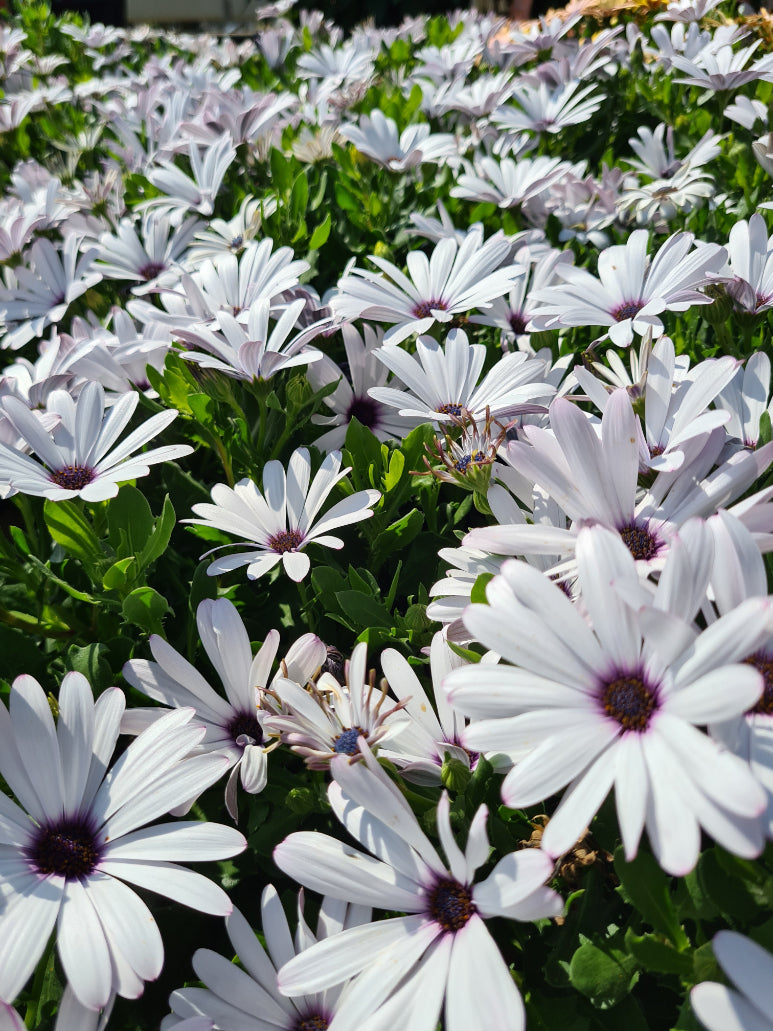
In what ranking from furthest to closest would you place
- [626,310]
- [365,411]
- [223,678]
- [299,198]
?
[299,198]
[365,411]
[626,310]
[223,678]

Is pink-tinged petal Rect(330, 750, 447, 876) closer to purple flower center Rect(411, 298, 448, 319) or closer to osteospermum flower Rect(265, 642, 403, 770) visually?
osteospermum flower Rect(265, 642, 403, 770)

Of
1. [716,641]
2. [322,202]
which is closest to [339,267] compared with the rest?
[322,202]

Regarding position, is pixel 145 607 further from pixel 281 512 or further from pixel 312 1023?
pixel 312 1023

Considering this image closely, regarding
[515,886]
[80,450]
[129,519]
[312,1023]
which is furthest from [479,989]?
[80,450]

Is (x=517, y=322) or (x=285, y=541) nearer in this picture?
(x=285, y=541)

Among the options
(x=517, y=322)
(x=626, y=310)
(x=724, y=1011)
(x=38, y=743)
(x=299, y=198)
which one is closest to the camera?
(x=724, y=1011)

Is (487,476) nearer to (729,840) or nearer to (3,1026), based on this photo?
(729,840)

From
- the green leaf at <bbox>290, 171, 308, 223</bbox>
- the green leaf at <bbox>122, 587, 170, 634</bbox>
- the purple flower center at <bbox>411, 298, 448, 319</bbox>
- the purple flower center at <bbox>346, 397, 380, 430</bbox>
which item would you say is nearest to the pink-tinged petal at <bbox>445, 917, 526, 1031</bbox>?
the green leaf at <bbox>122, 587, 170, 634</bbox>
